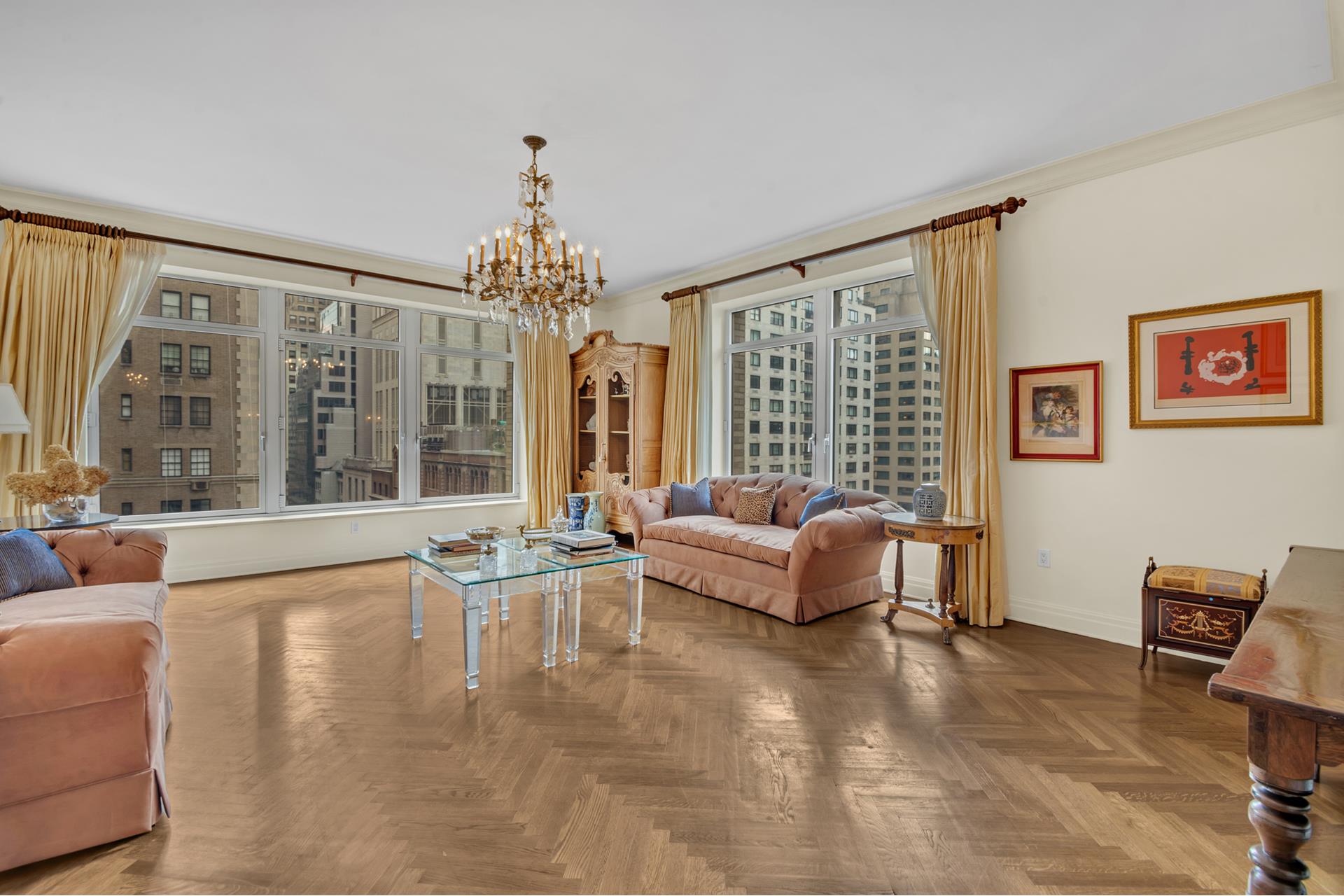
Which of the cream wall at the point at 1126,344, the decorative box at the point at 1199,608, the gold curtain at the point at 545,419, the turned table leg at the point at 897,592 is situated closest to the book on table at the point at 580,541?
the turned table leg at the point at 897,592

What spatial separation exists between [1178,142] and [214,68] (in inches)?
184

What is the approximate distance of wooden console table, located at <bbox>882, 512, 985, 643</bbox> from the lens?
3426 mm

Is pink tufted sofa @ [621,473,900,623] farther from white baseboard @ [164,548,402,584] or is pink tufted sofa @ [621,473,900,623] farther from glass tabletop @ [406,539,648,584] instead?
white baseboard @ [164,548,402,584]

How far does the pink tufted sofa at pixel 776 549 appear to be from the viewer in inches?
148

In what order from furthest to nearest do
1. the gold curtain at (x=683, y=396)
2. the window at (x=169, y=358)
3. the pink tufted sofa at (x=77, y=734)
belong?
1. the gold curtain at (x=683, y=396)
2. the window at (x=169, y=358)
3. the pink tufted sofa at (x=77, y=734)

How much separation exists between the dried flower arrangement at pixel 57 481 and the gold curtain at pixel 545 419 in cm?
339

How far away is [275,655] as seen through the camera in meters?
3.17

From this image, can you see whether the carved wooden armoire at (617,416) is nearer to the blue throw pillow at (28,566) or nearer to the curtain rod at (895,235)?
the curtain rod at (895,235)

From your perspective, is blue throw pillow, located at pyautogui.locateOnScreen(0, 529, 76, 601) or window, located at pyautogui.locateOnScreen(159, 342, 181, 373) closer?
blue throw pillow, located at pyautogui.locateOnScreen(0, 529, 76, 601)

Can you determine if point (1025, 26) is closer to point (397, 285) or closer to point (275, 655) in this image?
point (275, 655)

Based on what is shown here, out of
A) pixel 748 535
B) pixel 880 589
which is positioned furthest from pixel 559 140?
pixel 880 589

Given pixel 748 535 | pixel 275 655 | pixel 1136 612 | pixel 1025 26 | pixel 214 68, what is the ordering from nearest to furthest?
pixel 1025 26, pixel 214 68, pixel 275 655, pixel 1136 612, pixel 748 535

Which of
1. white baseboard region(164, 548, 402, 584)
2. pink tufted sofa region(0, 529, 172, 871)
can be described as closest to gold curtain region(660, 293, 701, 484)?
white baseboard region(164, 548, 402, 584)

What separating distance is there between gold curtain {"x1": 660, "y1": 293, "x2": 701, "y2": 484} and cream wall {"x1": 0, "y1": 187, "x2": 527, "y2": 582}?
79.6 inches
